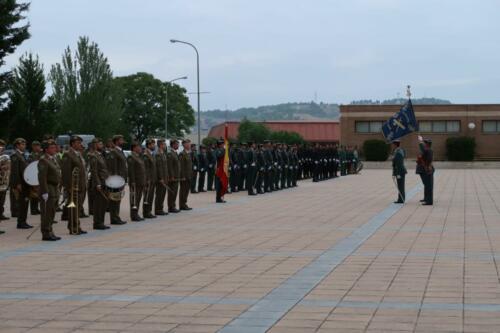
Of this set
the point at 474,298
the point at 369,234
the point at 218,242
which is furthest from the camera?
the point at 369,234

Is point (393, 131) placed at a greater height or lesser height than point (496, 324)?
greater

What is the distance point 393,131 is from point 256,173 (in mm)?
6312

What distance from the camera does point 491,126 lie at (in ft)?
242

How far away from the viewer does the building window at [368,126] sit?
74.7 meters

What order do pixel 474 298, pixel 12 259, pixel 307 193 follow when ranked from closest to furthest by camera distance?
1. pixel 474 298
2. pixel 12 259
3. pixel 307 193

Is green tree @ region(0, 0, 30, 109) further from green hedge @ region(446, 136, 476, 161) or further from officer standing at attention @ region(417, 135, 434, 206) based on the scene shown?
green hedge @ region(446, 136, 476, 161)

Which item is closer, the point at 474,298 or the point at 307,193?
the point at 474,298

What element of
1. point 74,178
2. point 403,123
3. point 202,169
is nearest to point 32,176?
point 74,178

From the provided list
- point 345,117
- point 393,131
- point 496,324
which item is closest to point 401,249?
point 496,324

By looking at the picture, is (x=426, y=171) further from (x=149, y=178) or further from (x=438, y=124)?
(x=438, y=124)

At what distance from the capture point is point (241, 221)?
698 inches

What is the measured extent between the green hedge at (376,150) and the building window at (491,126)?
1025 cm

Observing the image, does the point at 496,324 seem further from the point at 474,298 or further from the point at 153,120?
the point at 153,120

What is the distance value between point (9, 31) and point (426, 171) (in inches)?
879
